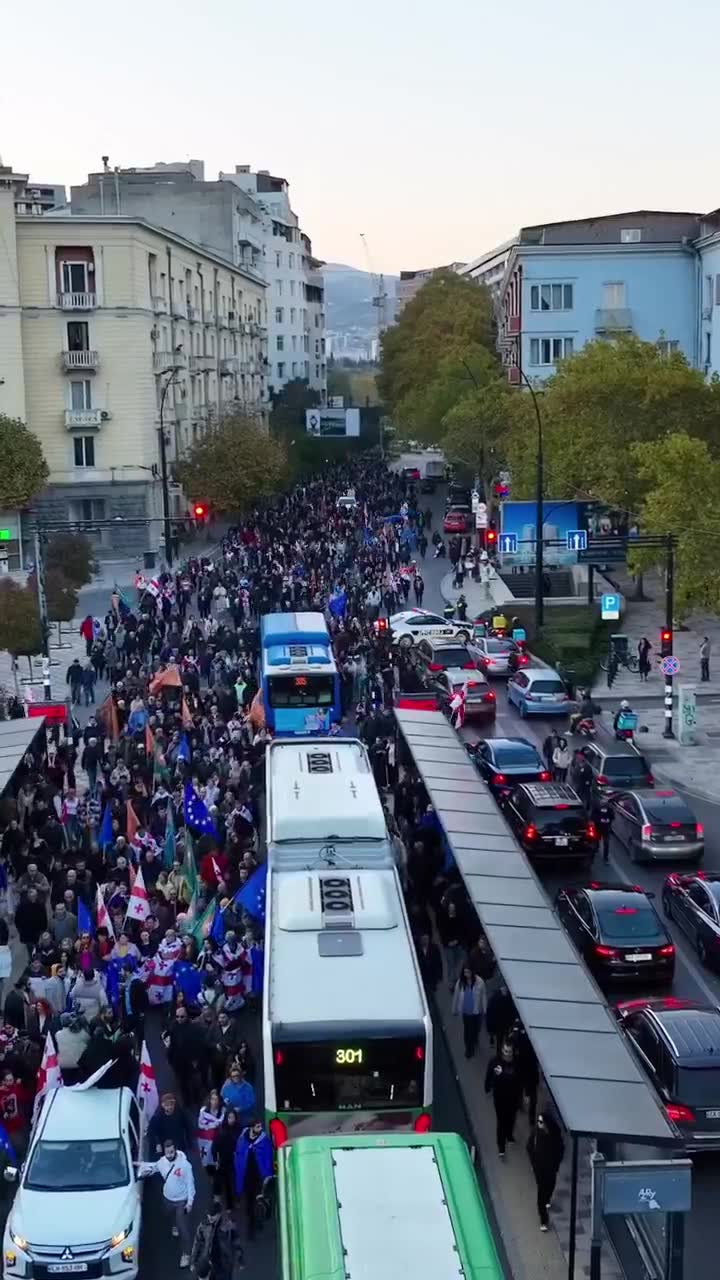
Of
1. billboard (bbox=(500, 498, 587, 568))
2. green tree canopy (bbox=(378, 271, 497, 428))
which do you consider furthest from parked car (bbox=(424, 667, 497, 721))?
green tree canopy (bbox=(378, 271, 497, 428))

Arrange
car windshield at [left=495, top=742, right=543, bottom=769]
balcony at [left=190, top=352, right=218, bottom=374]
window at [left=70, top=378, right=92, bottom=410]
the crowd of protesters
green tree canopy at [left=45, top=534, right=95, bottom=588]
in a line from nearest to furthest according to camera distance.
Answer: the crowd of protesters < car windshield at [left=495, top=742, right=543, bottom=769] < green tree canopy at [left=45, top=534, right=95, bottom=588] < window at [left=70, top=378, right=92, bottom=410] < balcony at [left=190, top=352, right=218, bottom=374]

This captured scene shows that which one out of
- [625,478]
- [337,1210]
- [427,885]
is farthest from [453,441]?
[337,1210]

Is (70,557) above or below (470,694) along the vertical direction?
above

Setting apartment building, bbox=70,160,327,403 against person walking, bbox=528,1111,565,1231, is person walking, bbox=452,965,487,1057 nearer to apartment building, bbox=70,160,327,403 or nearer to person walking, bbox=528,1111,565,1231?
person walking, bbox=528,1111,565,1231

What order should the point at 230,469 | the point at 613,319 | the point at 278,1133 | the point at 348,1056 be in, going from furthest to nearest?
the point at 613,319 < the point at 230,469 < the point at 278,1133 < the point at 348,1056

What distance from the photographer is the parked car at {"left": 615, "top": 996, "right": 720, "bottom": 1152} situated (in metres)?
14.8

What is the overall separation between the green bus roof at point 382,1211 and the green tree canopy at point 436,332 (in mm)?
92793

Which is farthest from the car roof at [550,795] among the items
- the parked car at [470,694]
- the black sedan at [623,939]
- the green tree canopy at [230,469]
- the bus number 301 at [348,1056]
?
the green tree canopy at [230,469]

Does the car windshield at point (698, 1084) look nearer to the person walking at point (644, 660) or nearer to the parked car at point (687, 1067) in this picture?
the parked car at point (687, 1067)

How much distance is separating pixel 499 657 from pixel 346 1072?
29.8 meters

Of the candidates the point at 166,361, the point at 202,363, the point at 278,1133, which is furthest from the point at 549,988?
the point at 202,363

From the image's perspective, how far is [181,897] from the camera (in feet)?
68.1

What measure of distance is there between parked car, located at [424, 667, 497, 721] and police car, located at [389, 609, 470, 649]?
14.4ft

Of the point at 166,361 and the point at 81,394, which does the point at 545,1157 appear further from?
the point at 166,361
